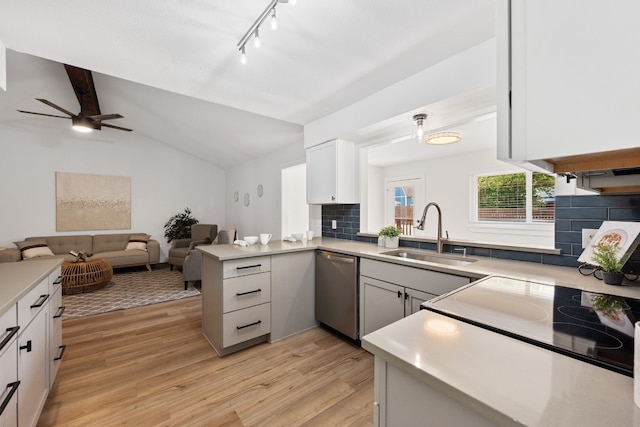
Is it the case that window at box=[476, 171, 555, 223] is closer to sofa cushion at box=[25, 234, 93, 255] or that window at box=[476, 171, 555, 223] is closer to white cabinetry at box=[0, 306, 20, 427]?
white cabinetry at box=[0, 306, 20, 427]

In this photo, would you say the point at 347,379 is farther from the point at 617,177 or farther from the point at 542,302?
the point at 617,177

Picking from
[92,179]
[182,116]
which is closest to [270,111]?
[182,116]

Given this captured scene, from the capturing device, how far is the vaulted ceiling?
149 centimetres

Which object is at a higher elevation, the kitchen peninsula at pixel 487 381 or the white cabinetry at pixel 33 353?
the kitchen peninsula at pixel 487 381

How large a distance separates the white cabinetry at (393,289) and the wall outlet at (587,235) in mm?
693

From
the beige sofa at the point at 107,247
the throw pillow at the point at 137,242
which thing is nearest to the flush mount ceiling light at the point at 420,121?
the beige sofa at the point at 107,247

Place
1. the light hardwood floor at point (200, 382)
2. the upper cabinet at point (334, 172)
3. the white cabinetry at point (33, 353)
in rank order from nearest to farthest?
the white cabinetry at point (33, 353), the light hardwood floor at point (200, 382), the upper cabinet at point (334, 172)


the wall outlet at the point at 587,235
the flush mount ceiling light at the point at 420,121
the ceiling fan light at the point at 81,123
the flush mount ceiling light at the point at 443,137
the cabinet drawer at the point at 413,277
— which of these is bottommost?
the cabinet drawer at the point at 413,277

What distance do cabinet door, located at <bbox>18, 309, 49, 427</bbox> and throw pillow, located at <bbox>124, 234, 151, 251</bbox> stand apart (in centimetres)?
425

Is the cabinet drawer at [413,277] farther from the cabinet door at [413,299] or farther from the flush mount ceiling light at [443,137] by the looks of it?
the flush mount ceiling light at [443,137]

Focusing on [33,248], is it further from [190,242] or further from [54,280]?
[54,280]

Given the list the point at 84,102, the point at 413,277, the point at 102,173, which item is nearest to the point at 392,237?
the point at 413,277

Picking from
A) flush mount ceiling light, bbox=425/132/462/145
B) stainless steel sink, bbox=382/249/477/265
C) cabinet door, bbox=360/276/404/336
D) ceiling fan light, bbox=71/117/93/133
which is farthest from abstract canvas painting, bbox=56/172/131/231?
flush mount ceiling light, bbox=425/132/462/145

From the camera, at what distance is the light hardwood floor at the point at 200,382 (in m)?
1.60
